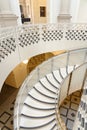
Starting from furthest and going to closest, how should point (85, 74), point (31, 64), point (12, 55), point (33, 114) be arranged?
point (31, 64) < point (85, 74) < point (12, 55) < point (33, 114)

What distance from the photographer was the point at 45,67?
5992 mm

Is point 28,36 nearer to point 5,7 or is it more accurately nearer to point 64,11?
point 5,7

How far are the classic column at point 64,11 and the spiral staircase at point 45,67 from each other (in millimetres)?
482

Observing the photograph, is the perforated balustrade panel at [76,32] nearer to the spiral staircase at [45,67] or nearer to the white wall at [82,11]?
the spiral staircase at [45,67]

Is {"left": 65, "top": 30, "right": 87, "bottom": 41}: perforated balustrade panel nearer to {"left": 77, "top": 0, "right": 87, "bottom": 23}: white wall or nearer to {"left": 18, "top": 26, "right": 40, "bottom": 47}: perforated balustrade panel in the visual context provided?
{"left": 18, "top": 26, "right": 40, "bottom": 47}: perforated balustrade panel

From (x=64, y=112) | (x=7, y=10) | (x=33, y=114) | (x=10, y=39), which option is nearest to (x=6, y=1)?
(x=7, y=10)

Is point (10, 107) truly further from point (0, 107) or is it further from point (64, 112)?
point (64, 112)

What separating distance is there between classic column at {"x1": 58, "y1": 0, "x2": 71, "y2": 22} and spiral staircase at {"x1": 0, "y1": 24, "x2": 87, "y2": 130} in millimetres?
482

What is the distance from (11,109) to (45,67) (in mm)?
3237

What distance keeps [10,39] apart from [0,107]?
415 cm

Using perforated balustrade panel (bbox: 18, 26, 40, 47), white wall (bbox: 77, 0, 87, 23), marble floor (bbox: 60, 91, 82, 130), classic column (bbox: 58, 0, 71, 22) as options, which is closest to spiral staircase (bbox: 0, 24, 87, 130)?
perforated balustrade panel (bbox: 18, 26, 40, 47)

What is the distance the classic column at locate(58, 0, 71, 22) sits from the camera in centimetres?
641

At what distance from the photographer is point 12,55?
17.3ft

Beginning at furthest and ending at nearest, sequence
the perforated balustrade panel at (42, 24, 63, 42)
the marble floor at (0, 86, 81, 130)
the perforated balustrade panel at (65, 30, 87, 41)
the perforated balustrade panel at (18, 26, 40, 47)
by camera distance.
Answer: the perforated balustrade panel at (65, 30, 87, 41), the perforated balustrade panel at (42, 24, 63, 42), the marble floor at (0, 86, 81, 130), the perforated balustrade panel at (18, 26, 40, 47)
